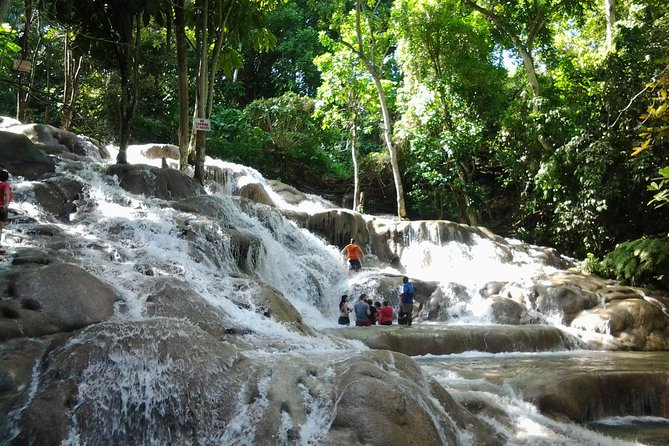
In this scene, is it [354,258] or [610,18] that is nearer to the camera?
[354,258]

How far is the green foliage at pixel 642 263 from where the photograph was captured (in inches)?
542

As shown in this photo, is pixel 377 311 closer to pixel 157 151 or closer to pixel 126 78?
pixel 126 78

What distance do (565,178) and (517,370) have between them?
33.6 feet

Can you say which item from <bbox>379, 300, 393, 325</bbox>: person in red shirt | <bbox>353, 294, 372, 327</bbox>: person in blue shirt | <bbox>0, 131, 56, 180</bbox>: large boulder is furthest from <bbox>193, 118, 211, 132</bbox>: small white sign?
<bbox>379, 300, 393, 325</bbox>: person in red shirt

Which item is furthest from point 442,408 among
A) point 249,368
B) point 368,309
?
point 368,309

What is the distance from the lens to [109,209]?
11.4 metres

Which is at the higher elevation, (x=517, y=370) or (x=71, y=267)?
(x=71, y=267)

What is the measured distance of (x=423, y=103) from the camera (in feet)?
68.0

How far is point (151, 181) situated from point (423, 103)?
10830mm

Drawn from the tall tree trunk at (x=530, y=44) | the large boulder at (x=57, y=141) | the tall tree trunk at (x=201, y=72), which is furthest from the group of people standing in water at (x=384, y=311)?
the tall tree trunk at (x=530, y=44)

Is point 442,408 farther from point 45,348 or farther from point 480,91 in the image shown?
point 480,91

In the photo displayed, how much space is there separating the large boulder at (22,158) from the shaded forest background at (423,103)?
0.99 m

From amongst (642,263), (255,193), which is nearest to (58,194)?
(255,193)

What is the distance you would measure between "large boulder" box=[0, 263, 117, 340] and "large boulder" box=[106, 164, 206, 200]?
6085 millimetres
